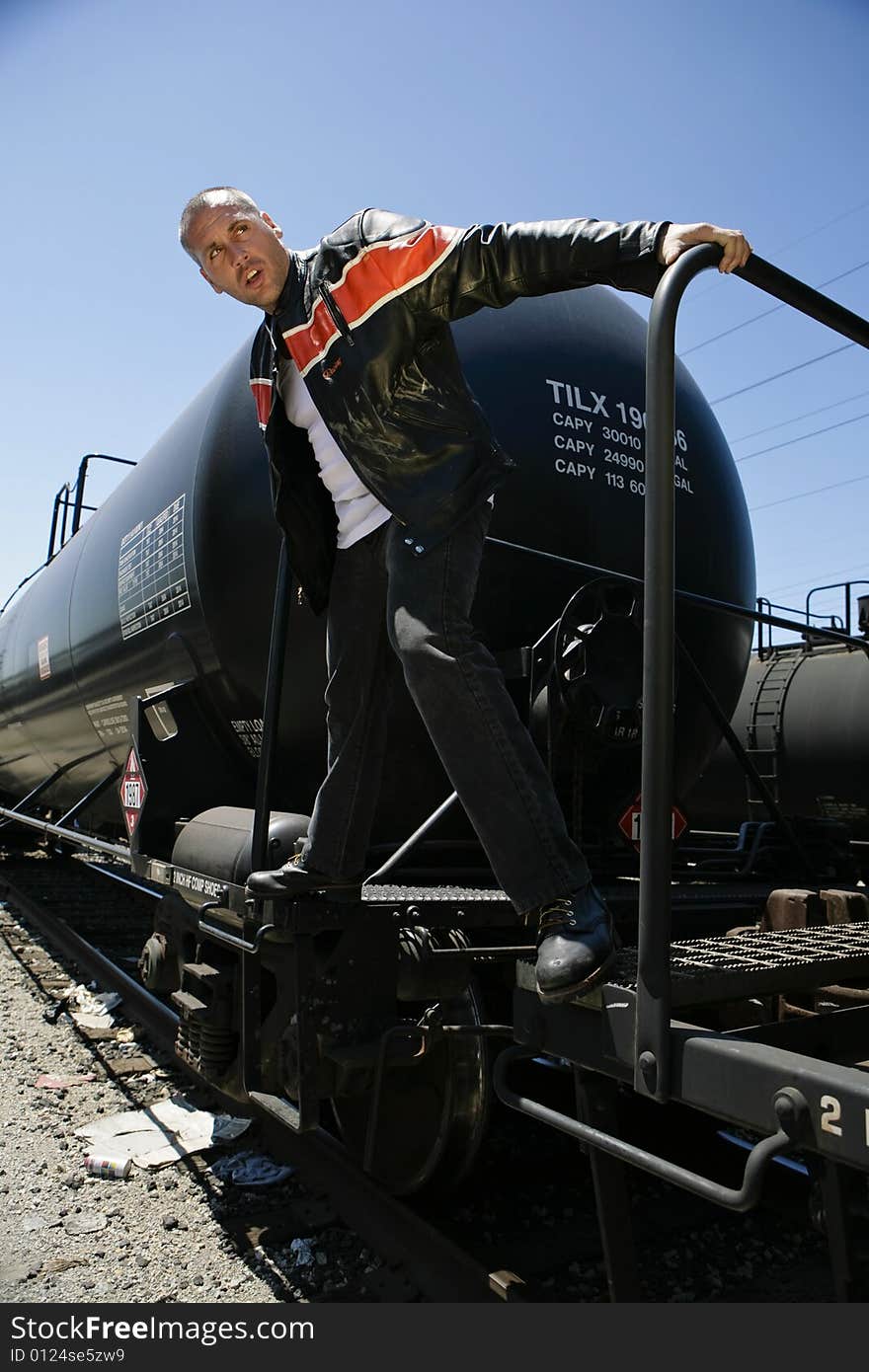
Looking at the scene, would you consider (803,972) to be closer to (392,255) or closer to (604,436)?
(392,255)

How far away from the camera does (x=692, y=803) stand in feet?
33.2

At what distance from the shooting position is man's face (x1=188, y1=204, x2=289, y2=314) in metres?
2.53

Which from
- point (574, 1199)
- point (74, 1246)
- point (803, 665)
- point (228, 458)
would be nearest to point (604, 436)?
point (228, 458)

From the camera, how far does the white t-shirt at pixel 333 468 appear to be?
2.66 m

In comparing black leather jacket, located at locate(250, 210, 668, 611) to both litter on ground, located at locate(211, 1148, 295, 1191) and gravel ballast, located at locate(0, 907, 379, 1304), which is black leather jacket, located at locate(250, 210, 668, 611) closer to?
gravel ballast, located at locate(0, 907, 379, 1304)

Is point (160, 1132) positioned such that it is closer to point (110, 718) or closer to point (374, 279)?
point (110, 718)

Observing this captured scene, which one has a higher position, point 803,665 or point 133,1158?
point 803,665

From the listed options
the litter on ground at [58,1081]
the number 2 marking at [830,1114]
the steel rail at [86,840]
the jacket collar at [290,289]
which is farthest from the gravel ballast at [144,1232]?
the jacket collar at [290,289]

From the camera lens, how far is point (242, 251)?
8.29 feet

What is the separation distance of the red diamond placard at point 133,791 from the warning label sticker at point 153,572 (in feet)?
2.12

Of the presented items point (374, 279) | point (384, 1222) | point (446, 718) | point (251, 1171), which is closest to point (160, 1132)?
point (251, 1171)

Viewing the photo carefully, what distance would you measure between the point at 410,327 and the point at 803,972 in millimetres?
1603

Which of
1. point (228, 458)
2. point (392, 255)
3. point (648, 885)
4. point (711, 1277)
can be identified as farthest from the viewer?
point (228, 458)

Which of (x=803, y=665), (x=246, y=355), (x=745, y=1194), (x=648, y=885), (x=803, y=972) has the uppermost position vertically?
(x=246, y=355)
